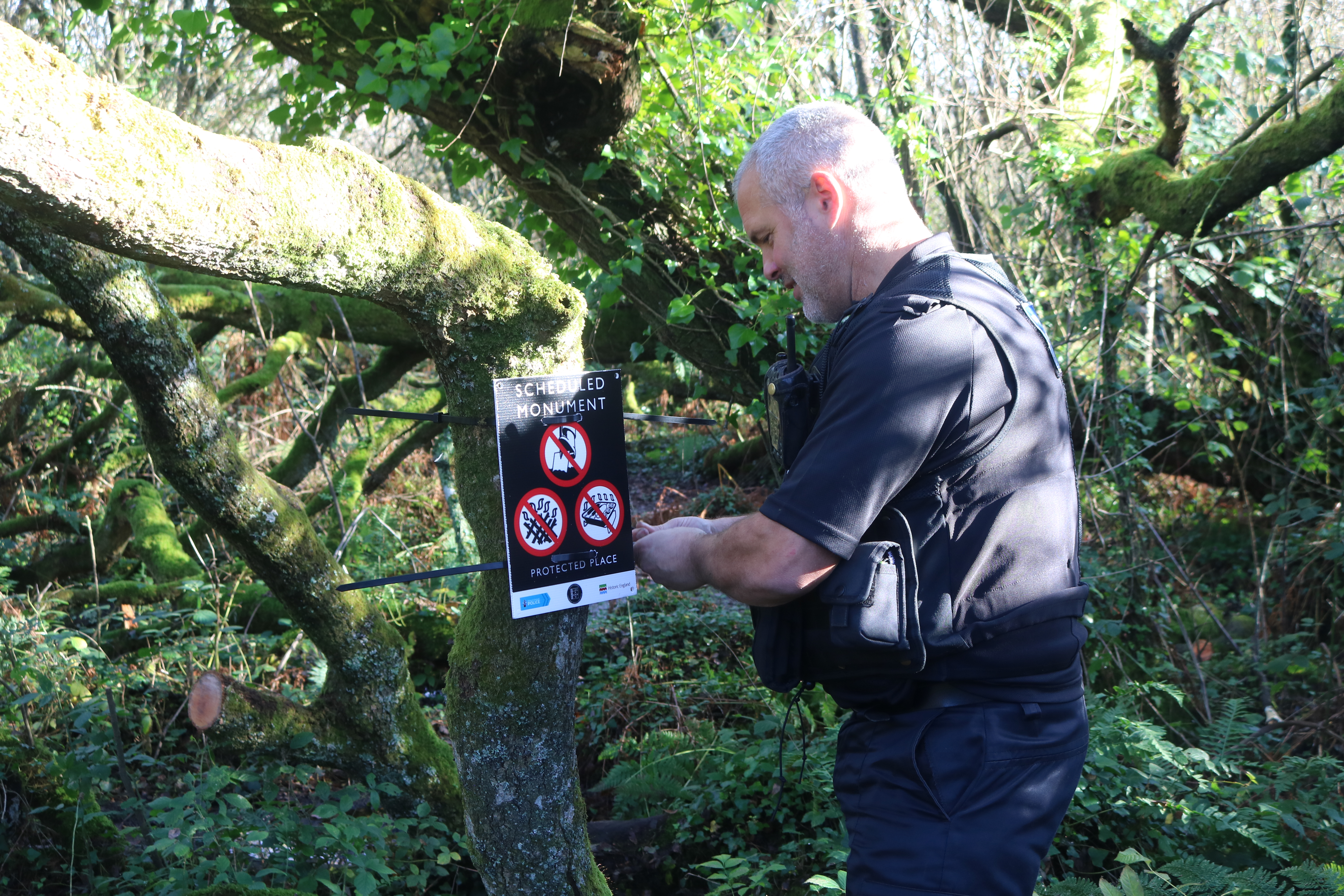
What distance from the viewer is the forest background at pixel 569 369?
2.43m

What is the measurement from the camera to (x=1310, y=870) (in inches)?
102

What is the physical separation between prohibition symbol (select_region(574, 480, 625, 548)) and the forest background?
13.0 inches

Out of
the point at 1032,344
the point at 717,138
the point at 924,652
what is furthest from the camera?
the point at 717,138

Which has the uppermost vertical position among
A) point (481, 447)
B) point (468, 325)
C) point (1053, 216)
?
point (1053, 216)

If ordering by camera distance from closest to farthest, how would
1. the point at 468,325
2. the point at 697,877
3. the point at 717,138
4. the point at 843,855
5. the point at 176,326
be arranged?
1. the point at 468,325
2. the point at 843,855
3. the point at 176,326
4. the point at 697,877
5. the point at 717,138

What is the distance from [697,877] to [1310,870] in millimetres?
2112

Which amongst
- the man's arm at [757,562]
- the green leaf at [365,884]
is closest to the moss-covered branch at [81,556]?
the green leaf at [365,884]

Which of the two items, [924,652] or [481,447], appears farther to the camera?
[481,447]

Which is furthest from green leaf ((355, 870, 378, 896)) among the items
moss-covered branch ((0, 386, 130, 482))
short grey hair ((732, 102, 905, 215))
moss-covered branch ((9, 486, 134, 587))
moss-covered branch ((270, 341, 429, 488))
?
moss-covered branch ((0, 386, 130, 482))

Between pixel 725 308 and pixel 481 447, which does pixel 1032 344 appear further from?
pixel 725 308

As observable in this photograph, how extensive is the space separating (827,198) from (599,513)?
0.96 m

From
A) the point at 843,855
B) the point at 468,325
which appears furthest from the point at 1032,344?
the point at 843,855

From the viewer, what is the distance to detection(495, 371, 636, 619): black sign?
2.19 m

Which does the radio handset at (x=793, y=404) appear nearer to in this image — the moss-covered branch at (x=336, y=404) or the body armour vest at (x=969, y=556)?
the body armour vest at (x=969, y=556)
